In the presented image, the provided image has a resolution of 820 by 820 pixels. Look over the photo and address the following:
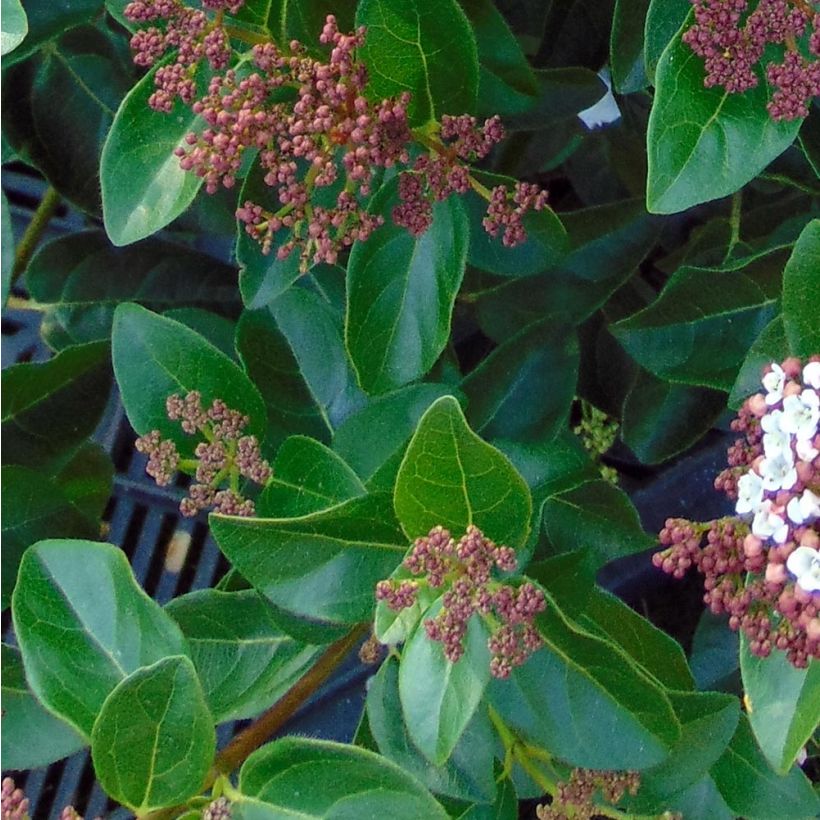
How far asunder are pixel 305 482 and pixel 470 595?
0.22 m

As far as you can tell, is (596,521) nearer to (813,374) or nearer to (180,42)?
(813,374)

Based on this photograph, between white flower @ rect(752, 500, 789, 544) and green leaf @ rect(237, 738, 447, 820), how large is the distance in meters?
0.30

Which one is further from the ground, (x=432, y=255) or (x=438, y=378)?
(x=432, y=255)

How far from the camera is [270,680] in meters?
0.99

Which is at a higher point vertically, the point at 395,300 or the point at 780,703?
the point at 395,300

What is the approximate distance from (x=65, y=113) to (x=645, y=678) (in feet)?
2.76

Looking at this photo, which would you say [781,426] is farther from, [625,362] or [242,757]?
[625,362]

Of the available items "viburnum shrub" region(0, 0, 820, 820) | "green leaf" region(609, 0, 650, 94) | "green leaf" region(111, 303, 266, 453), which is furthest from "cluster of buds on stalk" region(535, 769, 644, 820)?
"green leaf" region(609, 0, 650, 94)

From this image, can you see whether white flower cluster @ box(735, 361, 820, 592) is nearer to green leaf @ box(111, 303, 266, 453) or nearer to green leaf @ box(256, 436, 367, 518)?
green leaf @ box(256, 436, 367, 518)

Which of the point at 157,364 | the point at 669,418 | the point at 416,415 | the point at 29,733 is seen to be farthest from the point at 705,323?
the point at 29,733

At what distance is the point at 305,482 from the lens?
3.02 ft

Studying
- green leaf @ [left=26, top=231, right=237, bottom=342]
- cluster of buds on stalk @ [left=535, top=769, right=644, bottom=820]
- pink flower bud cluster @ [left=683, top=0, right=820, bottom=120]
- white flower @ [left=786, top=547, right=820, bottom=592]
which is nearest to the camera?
white flower @ [left=786, top=547, right=820, bottom=592]

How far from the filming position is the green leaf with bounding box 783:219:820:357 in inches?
31.4

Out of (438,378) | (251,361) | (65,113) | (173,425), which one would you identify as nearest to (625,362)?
(438,378)
